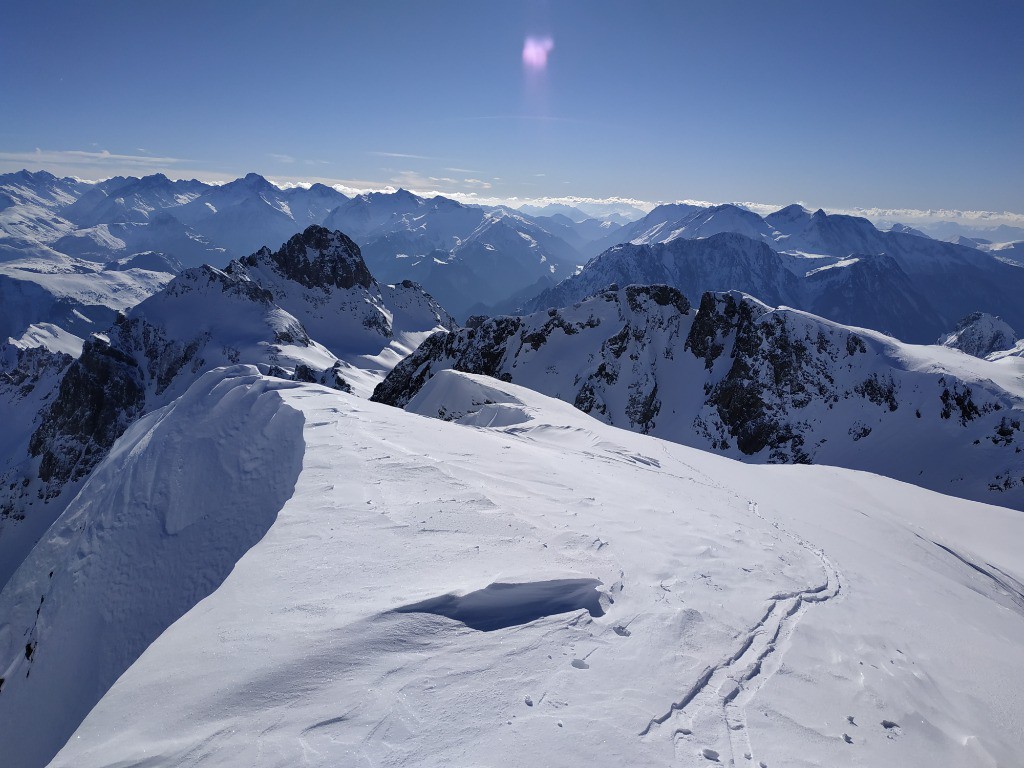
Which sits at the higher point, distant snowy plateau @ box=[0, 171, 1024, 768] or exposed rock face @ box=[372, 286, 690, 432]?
distant snowy plateau @ box=[0, 171, 1024, 768]

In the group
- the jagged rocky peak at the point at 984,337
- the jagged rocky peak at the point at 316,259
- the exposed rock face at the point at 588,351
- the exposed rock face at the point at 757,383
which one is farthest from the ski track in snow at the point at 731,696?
the jagged rocky peak at the point at 984,337

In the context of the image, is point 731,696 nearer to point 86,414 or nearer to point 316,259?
point 86,414

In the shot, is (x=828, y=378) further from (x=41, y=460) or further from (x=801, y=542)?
(x=41, y=460)

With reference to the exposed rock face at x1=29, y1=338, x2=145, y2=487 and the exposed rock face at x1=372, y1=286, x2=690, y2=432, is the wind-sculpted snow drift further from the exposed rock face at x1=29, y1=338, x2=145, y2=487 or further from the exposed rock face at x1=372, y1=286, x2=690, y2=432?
the exposed rock face at x1=29, y1=338, x2=145, y2=487

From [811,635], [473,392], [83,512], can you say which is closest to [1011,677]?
[811,635]

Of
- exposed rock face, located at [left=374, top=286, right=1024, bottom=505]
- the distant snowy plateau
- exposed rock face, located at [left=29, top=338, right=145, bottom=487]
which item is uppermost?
the distant snowy plateau

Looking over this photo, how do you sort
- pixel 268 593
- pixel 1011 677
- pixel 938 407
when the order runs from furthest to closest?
1. pixel 938 407
2. pixel 1011 677
3. pixel 268 593

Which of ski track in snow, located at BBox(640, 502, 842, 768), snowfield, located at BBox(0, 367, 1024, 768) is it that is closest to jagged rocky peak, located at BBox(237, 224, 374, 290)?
snowfield, located at BBox(0, 367, 1024, 768)

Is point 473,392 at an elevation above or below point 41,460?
above
